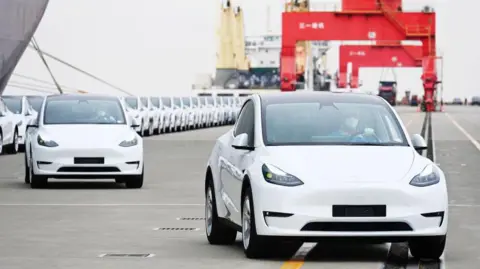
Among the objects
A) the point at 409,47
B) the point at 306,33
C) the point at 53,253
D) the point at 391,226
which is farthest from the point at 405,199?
the point at 409,47

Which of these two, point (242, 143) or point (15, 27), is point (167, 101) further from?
point (242, 143)

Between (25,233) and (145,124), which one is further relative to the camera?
(145,124)

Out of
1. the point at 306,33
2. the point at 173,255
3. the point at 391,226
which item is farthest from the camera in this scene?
the point at 306,33

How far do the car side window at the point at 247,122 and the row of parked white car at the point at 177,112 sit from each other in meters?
29.4

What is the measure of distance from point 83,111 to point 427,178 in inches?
489

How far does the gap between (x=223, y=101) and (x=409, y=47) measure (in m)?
84.6

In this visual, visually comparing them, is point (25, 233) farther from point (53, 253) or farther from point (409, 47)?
point (409, 47)

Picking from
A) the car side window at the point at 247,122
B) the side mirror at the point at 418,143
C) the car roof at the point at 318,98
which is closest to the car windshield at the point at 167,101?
the car side window at the point at 247,122

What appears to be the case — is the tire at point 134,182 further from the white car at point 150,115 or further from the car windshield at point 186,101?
the car windshield at point 186,101

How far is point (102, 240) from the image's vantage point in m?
13.6

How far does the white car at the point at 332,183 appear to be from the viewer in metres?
11.3

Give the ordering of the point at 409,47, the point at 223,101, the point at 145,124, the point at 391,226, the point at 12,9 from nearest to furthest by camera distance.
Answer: the point at 391,226
the point at 12,9
the point at 145,124
the point at 223,101
the point at 409,47

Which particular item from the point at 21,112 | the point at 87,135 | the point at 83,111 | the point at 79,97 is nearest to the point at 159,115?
the point at 21,112

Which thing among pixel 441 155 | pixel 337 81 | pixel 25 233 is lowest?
pixel 337 81
